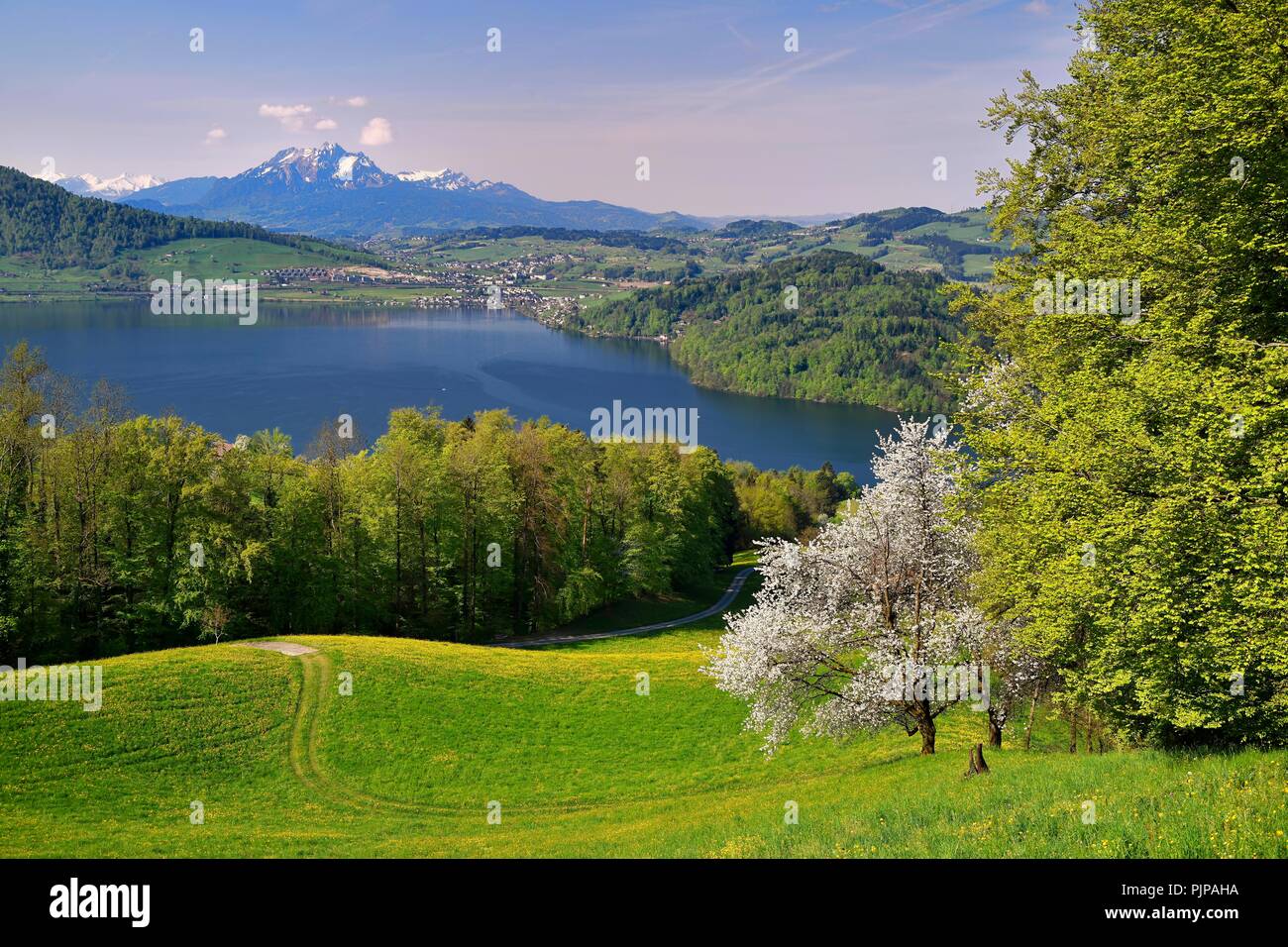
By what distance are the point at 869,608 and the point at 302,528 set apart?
124 feet

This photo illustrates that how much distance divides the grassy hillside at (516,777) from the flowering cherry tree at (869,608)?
216 centimetres

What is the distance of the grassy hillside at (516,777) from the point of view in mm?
12133

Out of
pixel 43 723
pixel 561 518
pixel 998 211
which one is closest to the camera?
pixel 998 211

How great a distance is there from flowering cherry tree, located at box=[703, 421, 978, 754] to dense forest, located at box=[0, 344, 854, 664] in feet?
103

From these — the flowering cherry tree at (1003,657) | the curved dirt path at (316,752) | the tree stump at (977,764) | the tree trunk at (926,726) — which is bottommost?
the curved dirt path at (316,752)

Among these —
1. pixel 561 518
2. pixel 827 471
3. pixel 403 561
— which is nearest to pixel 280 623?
pixel 403 561

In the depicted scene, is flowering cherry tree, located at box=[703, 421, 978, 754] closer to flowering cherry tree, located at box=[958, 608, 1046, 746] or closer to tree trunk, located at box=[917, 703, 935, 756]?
tree trunk, located at box=[917, 703, 935, 756]

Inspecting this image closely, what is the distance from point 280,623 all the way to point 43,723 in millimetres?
22890

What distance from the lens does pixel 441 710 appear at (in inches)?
1230

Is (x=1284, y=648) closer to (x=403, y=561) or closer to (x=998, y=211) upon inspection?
(x=998, y=211)

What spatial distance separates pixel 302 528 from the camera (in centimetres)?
4866

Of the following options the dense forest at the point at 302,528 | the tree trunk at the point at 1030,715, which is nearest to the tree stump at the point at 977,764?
the tree trunk at the point at 1030,715

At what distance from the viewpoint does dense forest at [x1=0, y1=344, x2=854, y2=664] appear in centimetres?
4038

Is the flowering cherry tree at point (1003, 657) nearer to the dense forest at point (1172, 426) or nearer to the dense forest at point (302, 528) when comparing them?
the dense forest at point (1172, 426)
